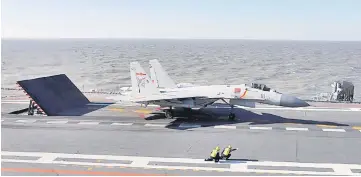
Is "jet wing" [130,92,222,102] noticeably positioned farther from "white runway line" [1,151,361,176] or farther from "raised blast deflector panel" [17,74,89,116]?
"white runway line" [1,151,361,176]

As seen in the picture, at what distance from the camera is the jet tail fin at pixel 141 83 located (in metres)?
30.5

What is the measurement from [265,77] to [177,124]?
59.5 meters

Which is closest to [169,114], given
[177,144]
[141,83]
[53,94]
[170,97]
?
[170,97]

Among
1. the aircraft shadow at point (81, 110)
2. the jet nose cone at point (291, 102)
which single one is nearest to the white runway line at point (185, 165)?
the jet nose cone at point (291, 102)

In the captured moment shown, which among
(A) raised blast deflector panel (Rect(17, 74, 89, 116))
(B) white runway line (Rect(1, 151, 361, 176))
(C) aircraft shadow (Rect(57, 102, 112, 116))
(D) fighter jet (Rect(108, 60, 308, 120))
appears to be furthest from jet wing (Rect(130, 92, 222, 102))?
(B) white runway line (Rect(1, 151, 361, 176))

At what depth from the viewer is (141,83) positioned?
30.7 meters

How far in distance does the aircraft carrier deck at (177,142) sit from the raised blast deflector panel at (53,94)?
0.99m

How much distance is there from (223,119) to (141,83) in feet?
24.9

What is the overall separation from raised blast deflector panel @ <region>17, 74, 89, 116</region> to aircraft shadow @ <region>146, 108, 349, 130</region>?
8550 millimetres

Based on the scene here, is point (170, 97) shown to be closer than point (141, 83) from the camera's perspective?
Yes

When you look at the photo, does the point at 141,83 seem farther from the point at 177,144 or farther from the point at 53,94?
the point at 177,144

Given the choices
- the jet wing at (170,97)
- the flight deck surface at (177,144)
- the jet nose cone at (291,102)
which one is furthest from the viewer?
the jet wing at (170,97)

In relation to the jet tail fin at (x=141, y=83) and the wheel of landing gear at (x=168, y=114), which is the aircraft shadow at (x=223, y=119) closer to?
the wheel of landing gear at (x=168, y=114)

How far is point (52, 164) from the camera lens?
17500 mm
